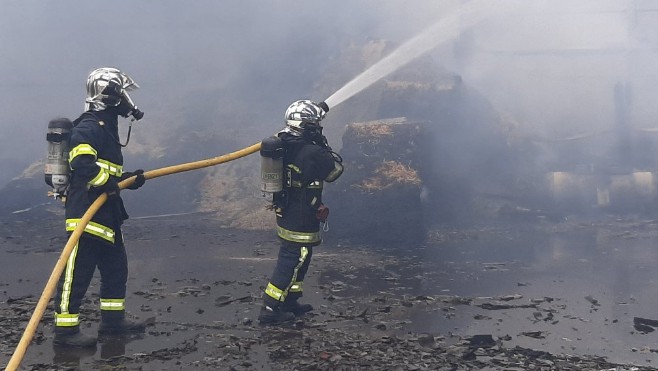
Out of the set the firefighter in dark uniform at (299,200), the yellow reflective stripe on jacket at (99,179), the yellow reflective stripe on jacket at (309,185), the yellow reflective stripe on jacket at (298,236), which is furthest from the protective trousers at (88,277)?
the yellow reflective stripe on jacket at (309,185)

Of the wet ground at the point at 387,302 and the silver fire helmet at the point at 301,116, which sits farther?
the silver fire helmet at the point at 301,116

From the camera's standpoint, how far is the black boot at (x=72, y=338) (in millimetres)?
5441

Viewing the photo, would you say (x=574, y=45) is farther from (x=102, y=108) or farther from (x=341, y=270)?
(x=102, y=108)

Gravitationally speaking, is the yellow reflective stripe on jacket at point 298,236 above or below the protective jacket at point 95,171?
below

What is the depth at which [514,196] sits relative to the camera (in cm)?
1256

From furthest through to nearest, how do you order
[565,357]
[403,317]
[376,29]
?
[376,29], [403,317], [565,357]

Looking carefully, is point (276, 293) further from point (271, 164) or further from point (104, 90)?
point (104, 90)

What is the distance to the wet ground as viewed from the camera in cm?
525

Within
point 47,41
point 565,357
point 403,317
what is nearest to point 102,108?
point 403,317

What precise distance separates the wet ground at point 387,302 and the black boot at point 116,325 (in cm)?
12

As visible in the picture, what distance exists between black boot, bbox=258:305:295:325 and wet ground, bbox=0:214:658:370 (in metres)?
0.10

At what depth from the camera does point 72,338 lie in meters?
5.46

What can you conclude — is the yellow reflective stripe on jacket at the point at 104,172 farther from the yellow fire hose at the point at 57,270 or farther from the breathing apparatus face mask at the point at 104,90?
the breathing apparatus face mask at the point at 104,90

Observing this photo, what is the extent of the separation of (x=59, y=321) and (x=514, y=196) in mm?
9337
